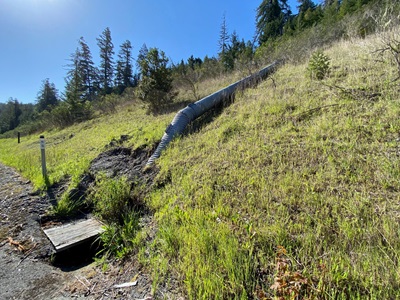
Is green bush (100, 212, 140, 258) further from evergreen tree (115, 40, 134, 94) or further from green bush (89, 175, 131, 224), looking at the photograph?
evergreen tree (115, 40, 134, 94)

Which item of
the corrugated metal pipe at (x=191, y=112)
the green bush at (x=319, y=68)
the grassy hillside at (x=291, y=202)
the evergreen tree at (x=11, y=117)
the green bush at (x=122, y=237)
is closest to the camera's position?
the grassy hillside at (x=291, y=202)

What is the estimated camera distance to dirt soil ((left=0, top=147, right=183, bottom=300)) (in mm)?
1934

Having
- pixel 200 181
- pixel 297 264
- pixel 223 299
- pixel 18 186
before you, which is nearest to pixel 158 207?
pixel 200 181

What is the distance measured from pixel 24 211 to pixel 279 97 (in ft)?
19.8

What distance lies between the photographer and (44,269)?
2348 mm

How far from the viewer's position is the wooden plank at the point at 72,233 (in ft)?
8.73

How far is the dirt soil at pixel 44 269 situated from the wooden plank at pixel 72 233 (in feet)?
0.32

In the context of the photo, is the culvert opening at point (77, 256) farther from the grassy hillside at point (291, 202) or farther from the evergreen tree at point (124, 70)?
the evergreen tree at point (124, 70)

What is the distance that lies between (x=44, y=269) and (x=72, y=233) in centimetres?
58

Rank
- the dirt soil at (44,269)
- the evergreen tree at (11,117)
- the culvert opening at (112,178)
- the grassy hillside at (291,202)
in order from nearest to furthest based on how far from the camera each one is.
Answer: the grassy hillside at (291,202) < the dirt soil at (44,269) < the culvert opening at (112,178) < the evergreen tree at (11,117)

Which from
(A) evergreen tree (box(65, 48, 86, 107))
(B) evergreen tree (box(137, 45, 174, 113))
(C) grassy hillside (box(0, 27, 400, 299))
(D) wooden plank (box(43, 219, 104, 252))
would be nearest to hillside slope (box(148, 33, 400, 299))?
(C) grassy hillside (box(0, 27, 400, 299))

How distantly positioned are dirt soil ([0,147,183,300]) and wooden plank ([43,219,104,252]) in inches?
3.9

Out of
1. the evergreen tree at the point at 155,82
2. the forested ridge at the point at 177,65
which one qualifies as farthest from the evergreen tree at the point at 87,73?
the evergreen tree at the point at 155,82

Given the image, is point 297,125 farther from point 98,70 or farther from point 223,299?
point 98,70
